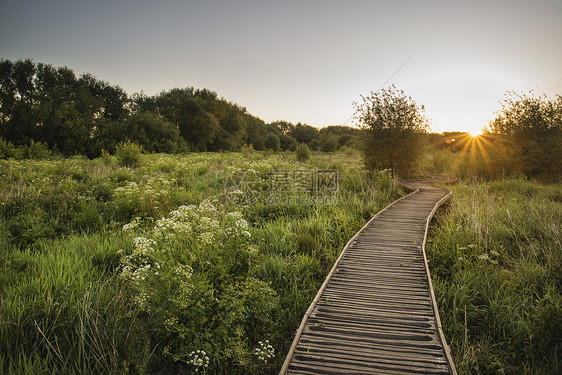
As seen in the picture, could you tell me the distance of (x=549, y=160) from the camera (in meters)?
13.6

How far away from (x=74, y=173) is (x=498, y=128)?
2087 centimetres

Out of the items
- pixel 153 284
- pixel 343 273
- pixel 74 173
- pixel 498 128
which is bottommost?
pixel 343 273

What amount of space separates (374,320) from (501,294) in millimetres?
2509

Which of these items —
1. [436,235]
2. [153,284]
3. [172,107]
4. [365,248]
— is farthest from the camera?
[172,107]

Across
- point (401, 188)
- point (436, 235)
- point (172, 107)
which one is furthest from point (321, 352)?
point (172, 107)

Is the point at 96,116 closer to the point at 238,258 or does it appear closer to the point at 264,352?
the point at 238,258

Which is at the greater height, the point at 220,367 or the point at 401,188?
the point at 401,188

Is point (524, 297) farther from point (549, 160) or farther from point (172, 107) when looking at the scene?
point (172, 107)

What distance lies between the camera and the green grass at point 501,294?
331cm

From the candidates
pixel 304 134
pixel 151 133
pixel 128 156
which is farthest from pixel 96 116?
pixel 304 134

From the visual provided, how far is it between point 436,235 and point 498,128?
12958 mm

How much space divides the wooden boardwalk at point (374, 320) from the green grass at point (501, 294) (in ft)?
1.57

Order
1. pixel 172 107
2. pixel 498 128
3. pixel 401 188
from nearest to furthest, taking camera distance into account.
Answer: pixel 401 188, pixel 498 128, pixel 172 107

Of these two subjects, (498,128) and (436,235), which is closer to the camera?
(436,235)
